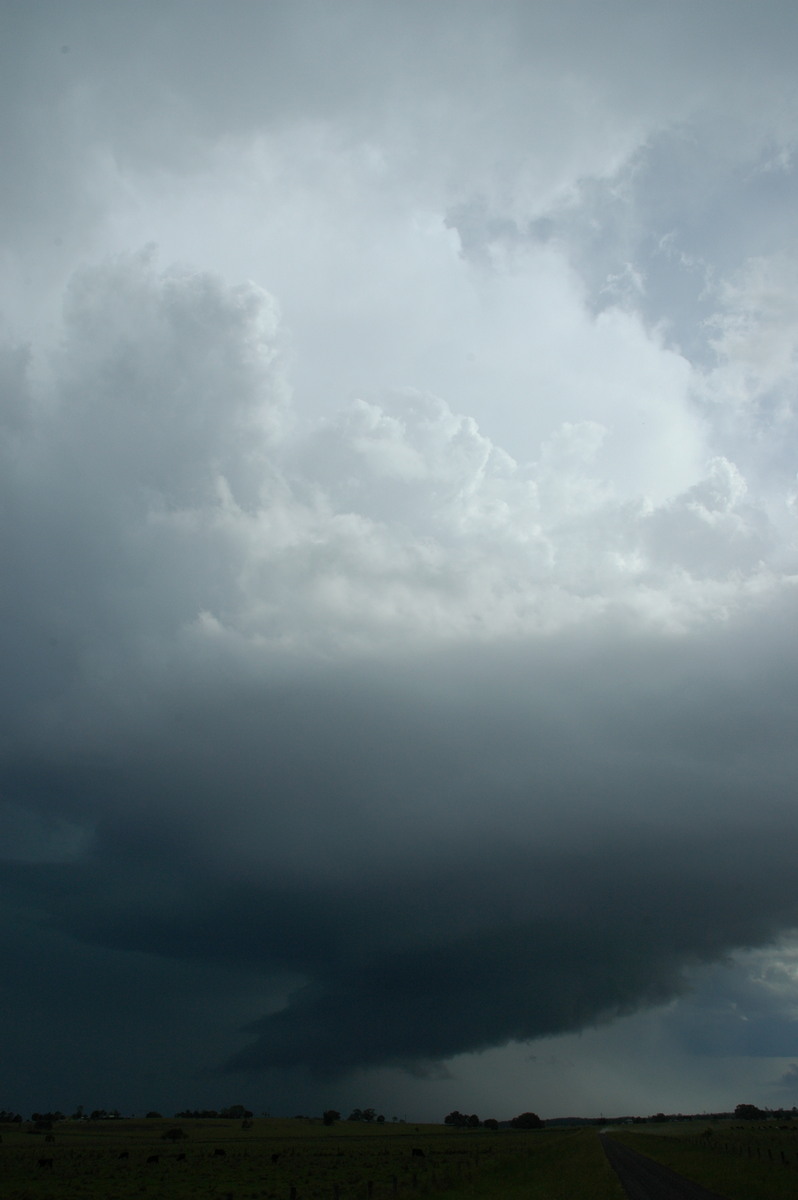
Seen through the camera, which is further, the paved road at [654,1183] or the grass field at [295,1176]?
the grass field at [295,1176]

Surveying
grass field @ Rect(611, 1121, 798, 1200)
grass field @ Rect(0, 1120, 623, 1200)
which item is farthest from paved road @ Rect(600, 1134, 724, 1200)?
grass field @ Rect(0, 1120, 623, 1200)

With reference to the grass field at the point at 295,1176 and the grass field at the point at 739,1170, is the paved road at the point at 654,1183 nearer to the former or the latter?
the grass field at the point at 739,1170

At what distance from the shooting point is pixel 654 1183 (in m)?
54.0

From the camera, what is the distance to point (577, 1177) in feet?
189

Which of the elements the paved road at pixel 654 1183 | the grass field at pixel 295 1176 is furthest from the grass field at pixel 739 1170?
the grass field at pixel 295 1176

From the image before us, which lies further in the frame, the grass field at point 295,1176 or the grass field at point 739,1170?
the grass field at point 295,1176

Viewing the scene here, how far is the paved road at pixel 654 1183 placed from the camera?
45312 millimetres

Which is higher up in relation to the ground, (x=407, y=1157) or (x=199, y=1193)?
(x=199, y=1193)

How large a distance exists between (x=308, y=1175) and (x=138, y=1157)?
1470 inches

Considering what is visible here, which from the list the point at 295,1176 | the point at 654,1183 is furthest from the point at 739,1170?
the point at 295,1176

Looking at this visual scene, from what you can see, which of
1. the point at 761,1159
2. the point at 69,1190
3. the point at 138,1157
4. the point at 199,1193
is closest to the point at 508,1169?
the point at 761,1159

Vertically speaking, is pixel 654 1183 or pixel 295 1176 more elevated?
pixel 654 1183

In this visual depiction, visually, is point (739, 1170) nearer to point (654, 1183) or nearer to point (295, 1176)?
point (654, 1183)

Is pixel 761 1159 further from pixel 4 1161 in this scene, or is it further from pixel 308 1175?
pixel 4 1161
